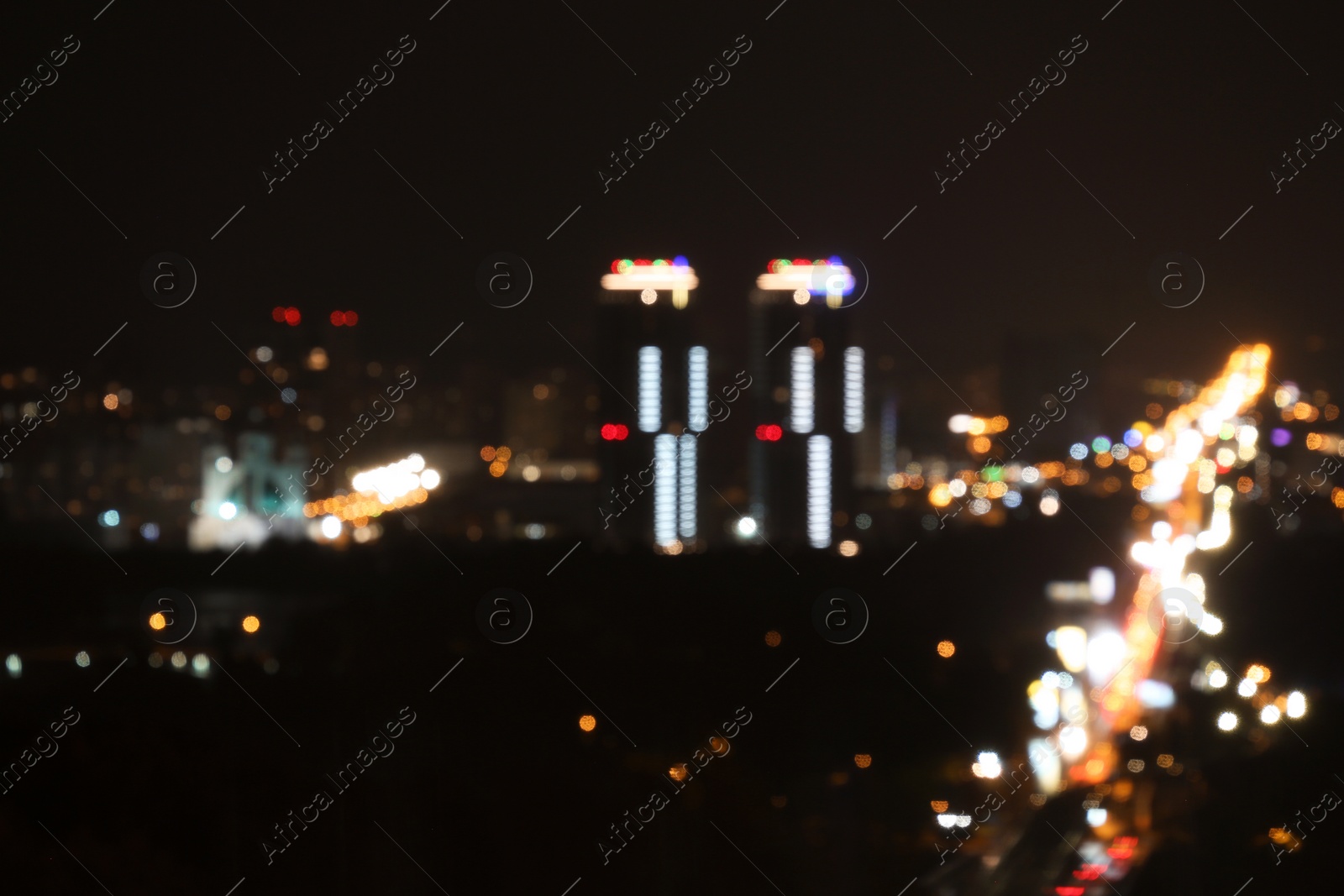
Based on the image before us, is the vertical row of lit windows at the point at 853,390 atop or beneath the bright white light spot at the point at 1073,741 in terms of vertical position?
atop

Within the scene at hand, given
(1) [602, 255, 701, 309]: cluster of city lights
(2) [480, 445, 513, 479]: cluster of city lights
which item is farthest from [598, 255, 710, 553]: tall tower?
(2) [480, 445, 513, 479]: cluster of city lights

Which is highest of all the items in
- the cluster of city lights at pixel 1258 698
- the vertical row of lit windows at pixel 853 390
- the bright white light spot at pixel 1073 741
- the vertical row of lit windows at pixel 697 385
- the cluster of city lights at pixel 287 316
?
A: the cluster of city lights at pixel 287 316

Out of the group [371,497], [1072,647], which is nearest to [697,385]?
[371,497]

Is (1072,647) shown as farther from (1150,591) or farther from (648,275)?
(648,275)

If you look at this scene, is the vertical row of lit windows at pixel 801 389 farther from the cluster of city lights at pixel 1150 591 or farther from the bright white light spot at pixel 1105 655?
the bright white light spot at pixel 1105 655

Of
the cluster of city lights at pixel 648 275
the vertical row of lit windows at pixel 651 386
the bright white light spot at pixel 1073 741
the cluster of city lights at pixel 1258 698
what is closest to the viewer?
the cluster of city lights at pixel 1258 698

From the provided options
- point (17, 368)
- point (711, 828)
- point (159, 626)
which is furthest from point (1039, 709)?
point (17, 368)

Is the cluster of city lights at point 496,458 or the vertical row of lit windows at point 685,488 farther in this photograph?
the vertical row of lit windows at point 685,488

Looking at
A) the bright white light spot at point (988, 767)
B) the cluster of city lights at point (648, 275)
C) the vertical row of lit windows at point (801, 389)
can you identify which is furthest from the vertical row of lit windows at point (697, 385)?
the bright white light spot at point (988, 767)
